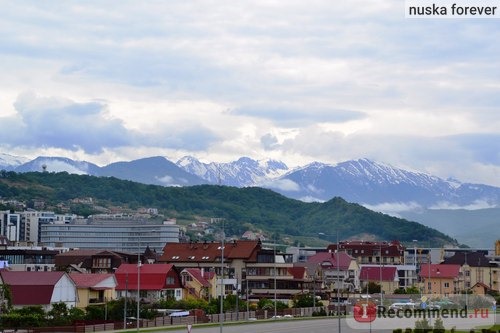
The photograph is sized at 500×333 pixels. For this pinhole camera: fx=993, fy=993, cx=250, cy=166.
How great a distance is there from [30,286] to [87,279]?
12480mm

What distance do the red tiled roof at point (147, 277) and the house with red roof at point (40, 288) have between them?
1508cm

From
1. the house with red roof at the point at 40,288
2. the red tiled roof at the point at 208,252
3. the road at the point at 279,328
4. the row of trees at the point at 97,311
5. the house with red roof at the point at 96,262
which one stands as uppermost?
the red tiled roof at the point at 208,252

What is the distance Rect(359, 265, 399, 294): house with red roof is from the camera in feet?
593

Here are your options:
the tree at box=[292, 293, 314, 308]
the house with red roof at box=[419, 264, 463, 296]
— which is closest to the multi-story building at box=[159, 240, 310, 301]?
the tree at box=[292, 293, 314, 308]

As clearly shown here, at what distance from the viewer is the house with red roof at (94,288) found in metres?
115

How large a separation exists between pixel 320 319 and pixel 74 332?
3708 cm

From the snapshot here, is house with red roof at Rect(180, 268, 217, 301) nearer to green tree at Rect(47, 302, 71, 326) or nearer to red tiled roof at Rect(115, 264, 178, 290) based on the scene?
red tiled roof at Rect(115, 264, 178, 290)

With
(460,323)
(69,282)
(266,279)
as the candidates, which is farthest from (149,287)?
(460,323)

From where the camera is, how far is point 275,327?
97.8 metres

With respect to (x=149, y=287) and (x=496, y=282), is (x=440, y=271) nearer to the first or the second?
(x=496, y=282)

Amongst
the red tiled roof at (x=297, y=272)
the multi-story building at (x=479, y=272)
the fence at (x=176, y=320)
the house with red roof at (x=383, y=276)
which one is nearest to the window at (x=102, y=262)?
the red tiled roof at (x=297, y=272)

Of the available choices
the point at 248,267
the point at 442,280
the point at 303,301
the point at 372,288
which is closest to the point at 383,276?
the point at 372,288

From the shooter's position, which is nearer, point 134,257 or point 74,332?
point 74,332

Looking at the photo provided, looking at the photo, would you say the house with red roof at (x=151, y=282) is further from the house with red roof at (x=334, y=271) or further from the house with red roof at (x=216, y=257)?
the house with red roof at (x=334, y=271)
